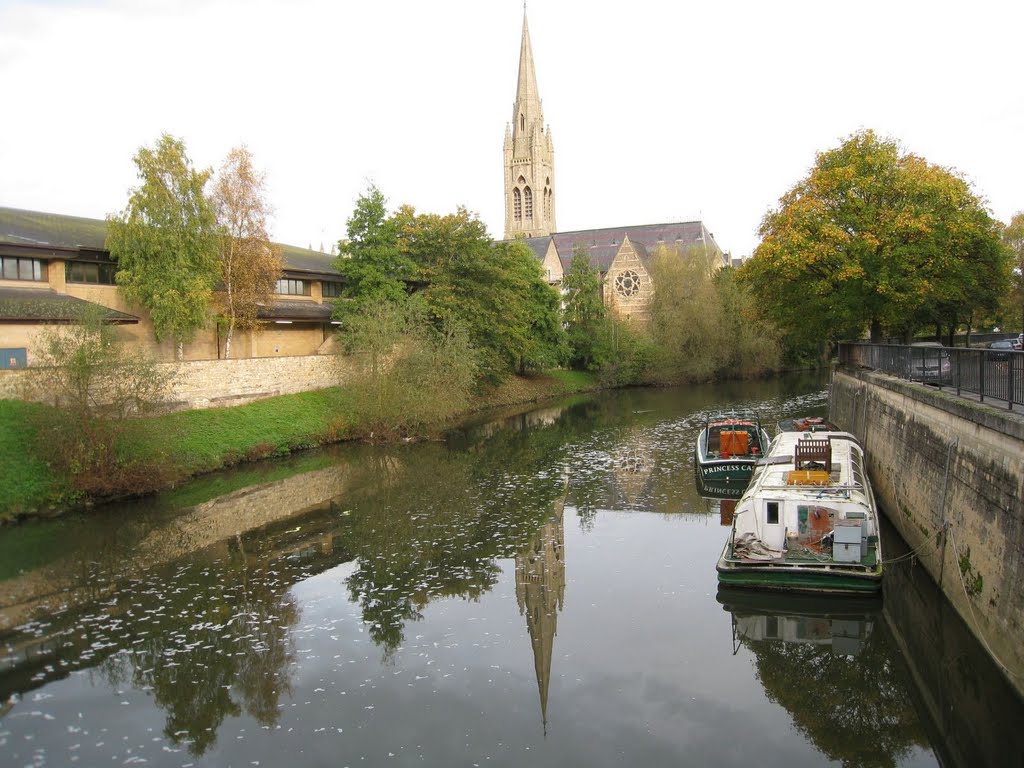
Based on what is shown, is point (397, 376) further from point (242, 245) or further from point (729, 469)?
point (729, 469)

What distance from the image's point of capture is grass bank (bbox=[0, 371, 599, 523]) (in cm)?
2211

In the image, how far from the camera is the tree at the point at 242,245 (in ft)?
122

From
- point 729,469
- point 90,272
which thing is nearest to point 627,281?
point 90,272

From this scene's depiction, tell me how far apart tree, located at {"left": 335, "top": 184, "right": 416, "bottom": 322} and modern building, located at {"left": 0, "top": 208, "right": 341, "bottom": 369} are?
2228 mm

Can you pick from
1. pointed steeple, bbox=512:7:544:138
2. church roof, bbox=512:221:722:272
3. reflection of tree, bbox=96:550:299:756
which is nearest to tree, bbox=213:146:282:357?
reflection of tree, bbox=96:550:299:756

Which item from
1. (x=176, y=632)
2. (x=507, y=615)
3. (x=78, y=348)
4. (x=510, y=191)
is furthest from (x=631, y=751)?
(x=510, y=191)

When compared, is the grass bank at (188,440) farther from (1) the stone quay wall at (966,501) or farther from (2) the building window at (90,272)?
(1) the stone quay wall at (966,501)

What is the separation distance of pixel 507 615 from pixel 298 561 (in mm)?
6019

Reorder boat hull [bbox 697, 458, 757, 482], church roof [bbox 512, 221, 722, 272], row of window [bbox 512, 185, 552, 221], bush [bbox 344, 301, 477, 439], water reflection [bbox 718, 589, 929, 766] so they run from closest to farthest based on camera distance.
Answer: water reflection [bbox 718, 589, 929, 766] < boat hull [bbox 697, 458, 757, 482] < bush [bbox 344, 301, 477, 439] < church roof [bbox 512, 221, 722, 272] < row of window [bbox 512, 185, 552, 221]

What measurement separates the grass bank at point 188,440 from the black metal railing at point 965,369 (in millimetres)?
22179

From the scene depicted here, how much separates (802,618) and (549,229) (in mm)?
103327

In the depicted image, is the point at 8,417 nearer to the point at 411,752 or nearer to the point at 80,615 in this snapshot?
the point at 80,615

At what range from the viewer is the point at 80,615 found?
14.9m

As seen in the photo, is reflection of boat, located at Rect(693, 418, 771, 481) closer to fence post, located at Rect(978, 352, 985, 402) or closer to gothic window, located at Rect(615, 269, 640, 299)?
fence post, located at Rect(978, 352, 985, 402)
